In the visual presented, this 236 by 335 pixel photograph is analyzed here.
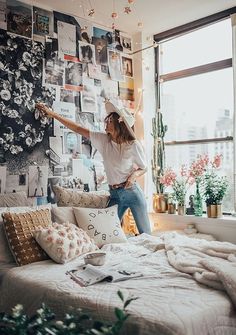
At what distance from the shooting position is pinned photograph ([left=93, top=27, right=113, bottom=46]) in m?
3.96

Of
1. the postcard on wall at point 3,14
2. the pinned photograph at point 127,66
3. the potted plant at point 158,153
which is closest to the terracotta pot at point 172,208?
the potted plant at point 158,153

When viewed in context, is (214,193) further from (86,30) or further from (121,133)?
(86,30)

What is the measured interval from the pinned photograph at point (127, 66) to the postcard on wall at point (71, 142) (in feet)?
3.37

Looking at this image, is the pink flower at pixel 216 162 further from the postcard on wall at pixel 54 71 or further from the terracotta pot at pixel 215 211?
the postcard on wall at pixel 54 71

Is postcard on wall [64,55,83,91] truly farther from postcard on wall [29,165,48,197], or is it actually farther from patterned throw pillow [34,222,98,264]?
patterned throw pillow [34,222,98,264]

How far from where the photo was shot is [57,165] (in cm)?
354

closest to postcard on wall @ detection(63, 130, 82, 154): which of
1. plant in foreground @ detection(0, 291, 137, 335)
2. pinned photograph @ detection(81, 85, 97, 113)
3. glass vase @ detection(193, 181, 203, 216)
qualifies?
pinned photograph @ detection(81, 85, 97, 113)

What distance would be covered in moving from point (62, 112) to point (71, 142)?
0.96ft

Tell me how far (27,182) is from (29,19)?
143 cm

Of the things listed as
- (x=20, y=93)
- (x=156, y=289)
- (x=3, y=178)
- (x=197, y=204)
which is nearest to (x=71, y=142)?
(x=20, y=93)

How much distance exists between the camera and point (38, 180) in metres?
3.40

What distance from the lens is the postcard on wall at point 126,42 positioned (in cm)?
423

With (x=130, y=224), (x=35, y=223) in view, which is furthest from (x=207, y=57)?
(x=35, y=223)

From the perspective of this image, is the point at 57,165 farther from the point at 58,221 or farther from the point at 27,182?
the point at 58,221
